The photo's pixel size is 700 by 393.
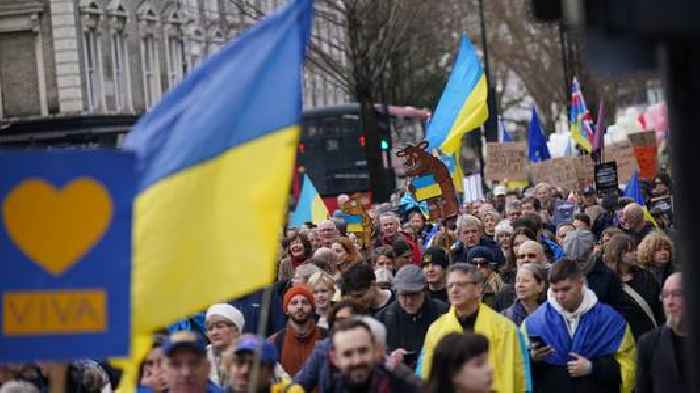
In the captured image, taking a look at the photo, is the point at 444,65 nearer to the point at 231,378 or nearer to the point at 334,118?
the point at 334,118

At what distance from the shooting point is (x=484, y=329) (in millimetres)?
9906

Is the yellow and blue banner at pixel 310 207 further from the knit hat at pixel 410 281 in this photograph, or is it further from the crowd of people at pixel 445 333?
the knit hat at pixel 410 281

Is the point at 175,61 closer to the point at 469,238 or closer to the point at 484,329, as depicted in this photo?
the point at 469,238

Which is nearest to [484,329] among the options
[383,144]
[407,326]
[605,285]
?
[407,326]

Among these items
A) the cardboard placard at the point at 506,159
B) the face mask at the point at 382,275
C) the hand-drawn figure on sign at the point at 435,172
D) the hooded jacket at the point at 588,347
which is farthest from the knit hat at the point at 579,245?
the cardboard placard at the point at 506,159

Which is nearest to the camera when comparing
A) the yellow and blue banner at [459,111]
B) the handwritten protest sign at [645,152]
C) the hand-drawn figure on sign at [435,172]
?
the hand-drawn figure on sign at [435,172]

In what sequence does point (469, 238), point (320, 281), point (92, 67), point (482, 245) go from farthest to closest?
point (92, 67) < point (469, 238) < point (482, 245) < point (320, 281)

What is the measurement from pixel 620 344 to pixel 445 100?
10.8 m

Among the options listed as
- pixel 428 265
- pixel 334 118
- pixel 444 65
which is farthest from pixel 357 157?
pixel 428 265

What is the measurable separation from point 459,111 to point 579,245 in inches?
298

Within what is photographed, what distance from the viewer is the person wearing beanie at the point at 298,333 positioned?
10.9 m

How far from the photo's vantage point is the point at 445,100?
21.3m

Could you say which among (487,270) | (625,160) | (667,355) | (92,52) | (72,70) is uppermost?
(92,52)

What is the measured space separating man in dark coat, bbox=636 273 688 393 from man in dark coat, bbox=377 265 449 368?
2.05 metres
